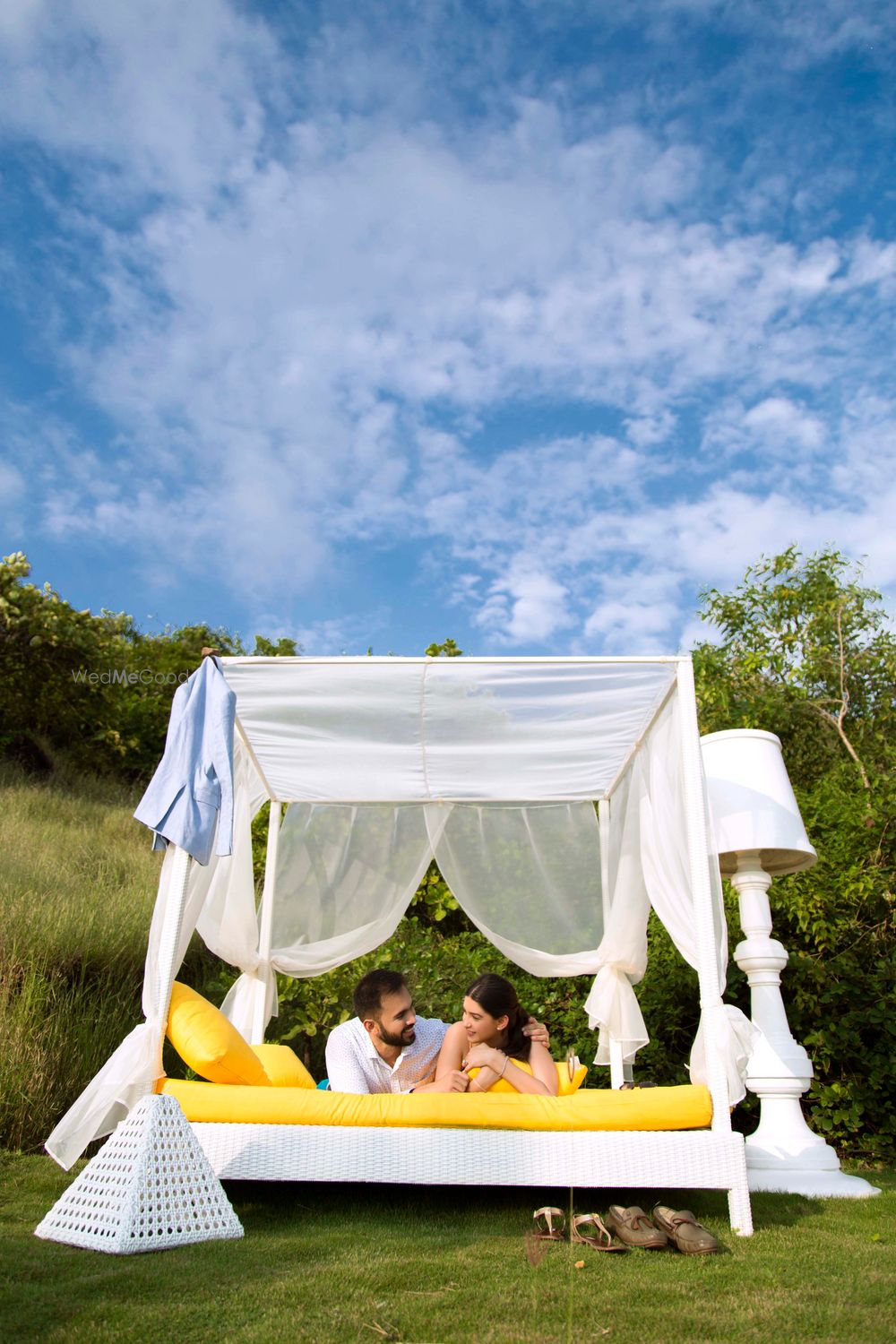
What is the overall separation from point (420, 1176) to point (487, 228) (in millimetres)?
4991

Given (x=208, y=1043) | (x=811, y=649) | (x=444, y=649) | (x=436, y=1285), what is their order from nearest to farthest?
(x=436, y=1285) < (x=208, y=1043) < (x=811, y=649) < (x=444, y=649)

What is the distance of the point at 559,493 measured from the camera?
6715mm

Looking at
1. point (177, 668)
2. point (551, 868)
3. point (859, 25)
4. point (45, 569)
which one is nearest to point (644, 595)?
point (551, 868)

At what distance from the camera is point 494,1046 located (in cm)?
356

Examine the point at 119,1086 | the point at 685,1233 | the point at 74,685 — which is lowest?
the point at 685,1233

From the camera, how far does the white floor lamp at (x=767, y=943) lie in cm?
357

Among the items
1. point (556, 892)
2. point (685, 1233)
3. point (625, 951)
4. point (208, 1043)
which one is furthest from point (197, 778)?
point (625, 951)

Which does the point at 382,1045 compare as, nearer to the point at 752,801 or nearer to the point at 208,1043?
the point at 208,1043

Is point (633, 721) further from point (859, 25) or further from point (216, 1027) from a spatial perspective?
point (859, 25)

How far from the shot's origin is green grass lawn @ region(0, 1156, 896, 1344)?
1.77 m

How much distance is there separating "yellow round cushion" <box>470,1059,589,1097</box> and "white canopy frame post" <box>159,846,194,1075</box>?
1.13 metres

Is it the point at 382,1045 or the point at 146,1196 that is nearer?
the point at 146,1196

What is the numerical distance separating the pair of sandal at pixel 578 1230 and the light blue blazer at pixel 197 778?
4.88ft

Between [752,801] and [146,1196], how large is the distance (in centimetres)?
264
